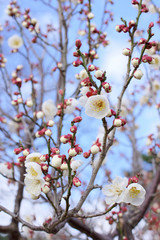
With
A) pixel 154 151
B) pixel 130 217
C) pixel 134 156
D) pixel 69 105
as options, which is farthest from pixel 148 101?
pixel 69 105

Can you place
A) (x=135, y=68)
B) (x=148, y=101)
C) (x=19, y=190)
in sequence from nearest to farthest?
(x=135, y=68) < (x=19, y=190) < (x=148, y=101)

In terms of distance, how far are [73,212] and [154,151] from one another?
163 centimetres

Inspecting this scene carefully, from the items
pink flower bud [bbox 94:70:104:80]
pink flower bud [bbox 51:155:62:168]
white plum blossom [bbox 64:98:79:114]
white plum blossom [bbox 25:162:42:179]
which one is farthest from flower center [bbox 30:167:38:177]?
white plum blossom [bbox 64:98:79:114]

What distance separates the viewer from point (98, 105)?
1.30m

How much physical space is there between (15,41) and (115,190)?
9.79 ft

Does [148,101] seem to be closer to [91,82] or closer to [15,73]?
[15,73]

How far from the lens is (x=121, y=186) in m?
1.39

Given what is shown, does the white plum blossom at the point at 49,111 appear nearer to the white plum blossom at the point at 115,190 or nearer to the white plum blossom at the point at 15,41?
the white plum blossom at the point at 115,190

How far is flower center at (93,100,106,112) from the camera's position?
4.21ft

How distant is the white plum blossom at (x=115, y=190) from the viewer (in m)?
1.37

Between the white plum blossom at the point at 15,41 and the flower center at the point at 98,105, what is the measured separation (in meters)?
2.74

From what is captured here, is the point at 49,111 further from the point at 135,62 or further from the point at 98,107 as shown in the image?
the point at 135,62

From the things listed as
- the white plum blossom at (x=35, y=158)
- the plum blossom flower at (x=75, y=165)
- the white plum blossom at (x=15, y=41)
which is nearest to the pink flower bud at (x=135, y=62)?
the plum blossom flower at (x=75, y=165)

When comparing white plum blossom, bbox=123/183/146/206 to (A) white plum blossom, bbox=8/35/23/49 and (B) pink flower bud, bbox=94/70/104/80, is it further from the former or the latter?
(A) white plum blossom, bbox=8/35/23/49
